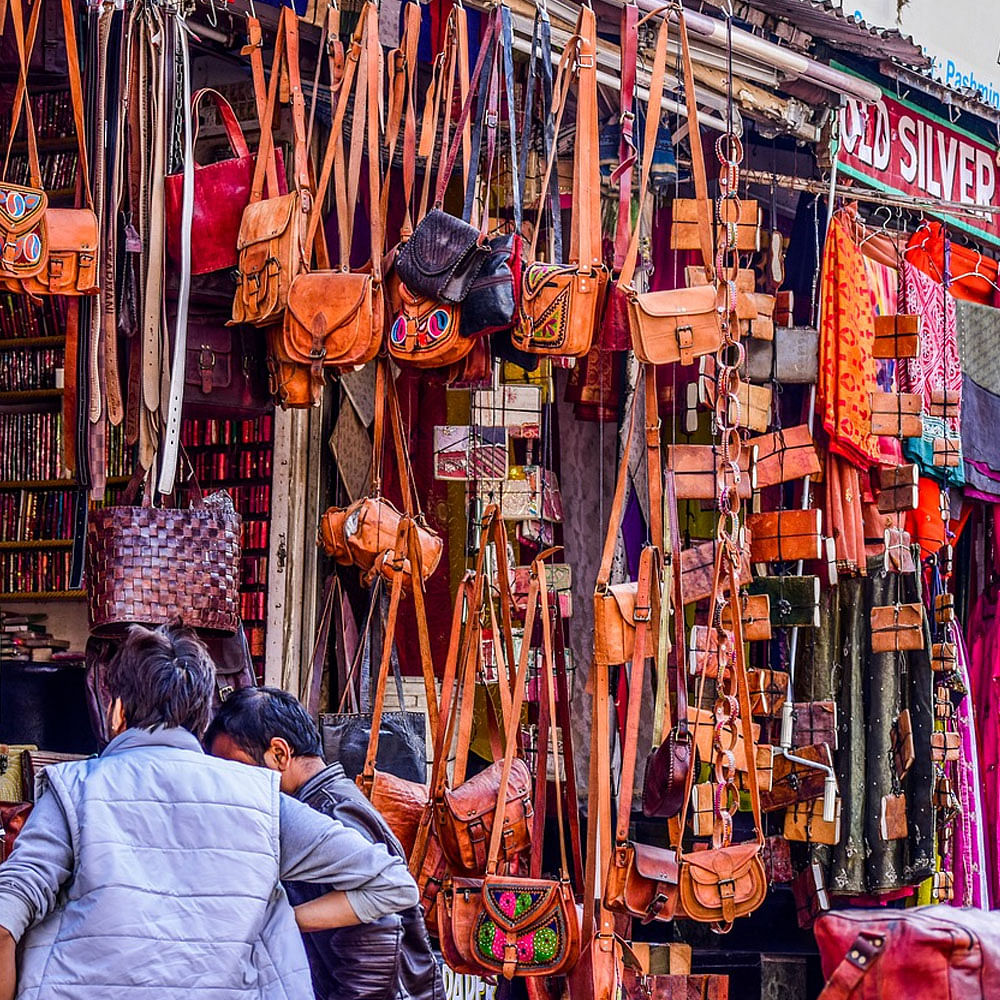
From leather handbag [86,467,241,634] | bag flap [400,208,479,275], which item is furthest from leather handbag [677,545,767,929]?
leather handbag [86,467,241,634]

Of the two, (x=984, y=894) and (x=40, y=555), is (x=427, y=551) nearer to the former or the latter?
(x=40, y=555)

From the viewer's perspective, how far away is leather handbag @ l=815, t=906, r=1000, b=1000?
2515 millimetres

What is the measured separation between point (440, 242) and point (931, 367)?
325 centimetres

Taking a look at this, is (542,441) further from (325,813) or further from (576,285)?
(325,813)

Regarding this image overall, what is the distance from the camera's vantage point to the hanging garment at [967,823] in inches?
287

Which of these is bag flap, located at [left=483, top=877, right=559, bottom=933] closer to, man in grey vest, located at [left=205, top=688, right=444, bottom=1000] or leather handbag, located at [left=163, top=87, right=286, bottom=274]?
man in grey vest, located at [left=205, top=688, right=444, bottom=1000]

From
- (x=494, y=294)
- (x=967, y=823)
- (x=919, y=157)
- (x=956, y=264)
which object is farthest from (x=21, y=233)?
(x=956, y=264)

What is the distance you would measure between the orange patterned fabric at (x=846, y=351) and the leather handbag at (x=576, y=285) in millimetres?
1750

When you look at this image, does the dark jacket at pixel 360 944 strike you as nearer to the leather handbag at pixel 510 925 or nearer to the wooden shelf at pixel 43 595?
the leather handbag at pixel 510 925

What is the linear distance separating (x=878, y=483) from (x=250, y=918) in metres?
4.05

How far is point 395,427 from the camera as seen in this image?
570cm

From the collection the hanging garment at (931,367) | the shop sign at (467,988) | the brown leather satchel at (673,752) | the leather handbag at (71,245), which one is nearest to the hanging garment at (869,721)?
the hanging garment at (931,367)

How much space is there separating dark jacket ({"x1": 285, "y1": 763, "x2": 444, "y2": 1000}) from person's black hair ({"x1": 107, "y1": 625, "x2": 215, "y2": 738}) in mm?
522

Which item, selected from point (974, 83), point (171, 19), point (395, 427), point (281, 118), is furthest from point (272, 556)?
point (974, 83)
